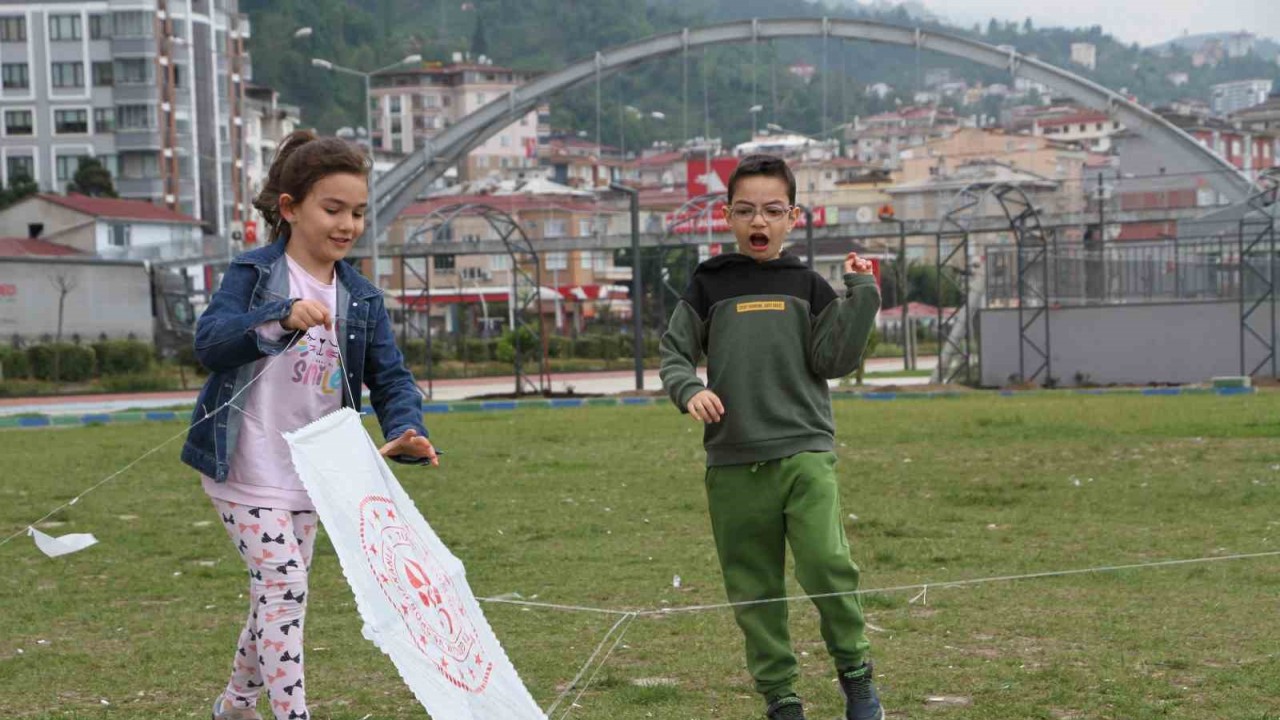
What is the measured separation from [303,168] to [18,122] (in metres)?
95.8

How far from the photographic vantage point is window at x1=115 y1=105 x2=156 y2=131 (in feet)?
308

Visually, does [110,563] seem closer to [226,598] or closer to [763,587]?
[226,598]

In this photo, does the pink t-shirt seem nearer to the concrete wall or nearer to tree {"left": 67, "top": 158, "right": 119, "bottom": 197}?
the concrete wall

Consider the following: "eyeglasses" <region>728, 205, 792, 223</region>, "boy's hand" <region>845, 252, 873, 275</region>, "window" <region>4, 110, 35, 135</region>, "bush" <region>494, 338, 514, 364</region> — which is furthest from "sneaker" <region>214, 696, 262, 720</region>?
"window" <region>4, 110, 35, 135</region>

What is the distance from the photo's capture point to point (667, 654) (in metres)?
6.27

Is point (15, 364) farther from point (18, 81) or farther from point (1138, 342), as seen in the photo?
point (18, 81)

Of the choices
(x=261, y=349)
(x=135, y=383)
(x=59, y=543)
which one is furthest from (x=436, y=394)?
(x=261, y=349)

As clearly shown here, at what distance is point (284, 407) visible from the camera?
481cm

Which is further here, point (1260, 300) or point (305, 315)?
point (1260, 300)

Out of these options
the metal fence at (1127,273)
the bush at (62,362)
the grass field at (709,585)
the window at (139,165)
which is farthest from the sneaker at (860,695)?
the window at (139,165)

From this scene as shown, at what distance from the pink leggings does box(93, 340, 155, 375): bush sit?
39.5 m

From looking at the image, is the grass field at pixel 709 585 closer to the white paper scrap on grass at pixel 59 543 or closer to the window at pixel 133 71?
the white paper scrap on grass at pixel 59 543

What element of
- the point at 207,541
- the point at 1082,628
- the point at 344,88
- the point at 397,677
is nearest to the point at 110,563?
the point at 207,541

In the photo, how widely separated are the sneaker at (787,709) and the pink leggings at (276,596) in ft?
4.18
